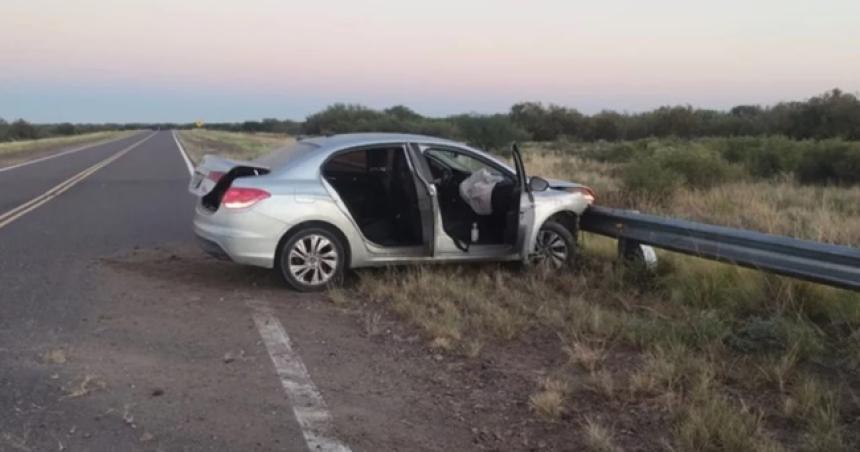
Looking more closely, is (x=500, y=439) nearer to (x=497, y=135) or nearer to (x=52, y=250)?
(x=52, y=250)

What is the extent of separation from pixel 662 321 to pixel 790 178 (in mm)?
18171

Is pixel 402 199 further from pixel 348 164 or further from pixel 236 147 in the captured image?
pixel 236 147

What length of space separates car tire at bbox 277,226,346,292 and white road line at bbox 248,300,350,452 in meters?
0.92

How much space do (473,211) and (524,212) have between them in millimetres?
641

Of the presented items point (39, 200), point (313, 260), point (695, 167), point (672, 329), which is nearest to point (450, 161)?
point (313, 260)

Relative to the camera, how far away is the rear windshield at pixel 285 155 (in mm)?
8704

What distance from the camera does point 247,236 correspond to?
8070mm

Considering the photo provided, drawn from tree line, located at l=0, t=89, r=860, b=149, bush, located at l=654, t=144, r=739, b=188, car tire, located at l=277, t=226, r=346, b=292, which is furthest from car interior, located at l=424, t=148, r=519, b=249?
tree line, located at l=0, t=89, r=860, b=149

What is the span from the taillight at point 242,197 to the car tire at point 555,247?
294 cm

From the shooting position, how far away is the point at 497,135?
47562 millimetres

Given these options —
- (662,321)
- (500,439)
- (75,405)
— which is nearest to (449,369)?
(500,439)

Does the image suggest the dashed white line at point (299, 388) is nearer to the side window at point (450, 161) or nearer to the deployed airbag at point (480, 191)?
the deployed airbag at point (480, 191)

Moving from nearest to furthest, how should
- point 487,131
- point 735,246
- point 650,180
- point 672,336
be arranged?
point 672,336, point 735,246, point 650,180, point 487,131

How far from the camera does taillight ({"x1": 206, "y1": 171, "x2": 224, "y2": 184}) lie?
28.3 ft
